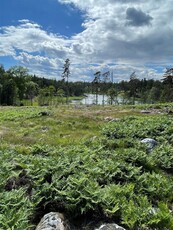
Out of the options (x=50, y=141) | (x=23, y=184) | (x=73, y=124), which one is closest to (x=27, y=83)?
(x=73, y=124)

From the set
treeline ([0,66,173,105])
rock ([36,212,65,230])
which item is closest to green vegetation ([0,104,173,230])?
rock ([36,212,65,230])

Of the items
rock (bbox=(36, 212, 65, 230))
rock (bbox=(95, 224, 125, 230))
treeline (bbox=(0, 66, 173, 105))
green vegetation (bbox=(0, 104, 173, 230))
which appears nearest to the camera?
rock (bbox=(36, 212, 65, 230))

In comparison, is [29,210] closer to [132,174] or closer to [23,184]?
[23,184]

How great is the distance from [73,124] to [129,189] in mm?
15090

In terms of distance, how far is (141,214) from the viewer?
19.8 ft

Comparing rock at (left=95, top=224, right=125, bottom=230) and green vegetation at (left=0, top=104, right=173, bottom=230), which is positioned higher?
green vegetation at (left=0, top=104, right=173, bottom=230)

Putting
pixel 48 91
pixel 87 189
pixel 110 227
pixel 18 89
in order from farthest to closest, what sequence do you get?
pixel 18 89, pixel 48 91, pixel 87 189, pixel 110 227

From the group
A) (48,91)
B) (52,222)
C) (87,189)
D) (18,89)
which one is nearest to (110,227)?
(87,189)

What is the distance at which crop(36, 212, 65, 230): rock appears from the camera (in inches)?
208

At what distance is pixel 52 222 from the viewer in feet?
17.9

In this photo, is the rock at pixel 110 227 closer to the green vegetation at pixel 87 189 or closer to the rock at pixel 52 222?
the green vegetation at pixel 87 189

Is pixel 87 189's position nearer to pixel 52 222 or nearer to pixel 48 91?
pixel 52 222

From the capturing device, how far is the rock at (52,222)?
5285 millimetres

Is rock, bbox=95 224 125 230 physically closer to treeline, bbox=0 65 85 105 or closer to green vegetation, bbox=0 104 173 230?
green vegetation, bbox=0 104 173 230
